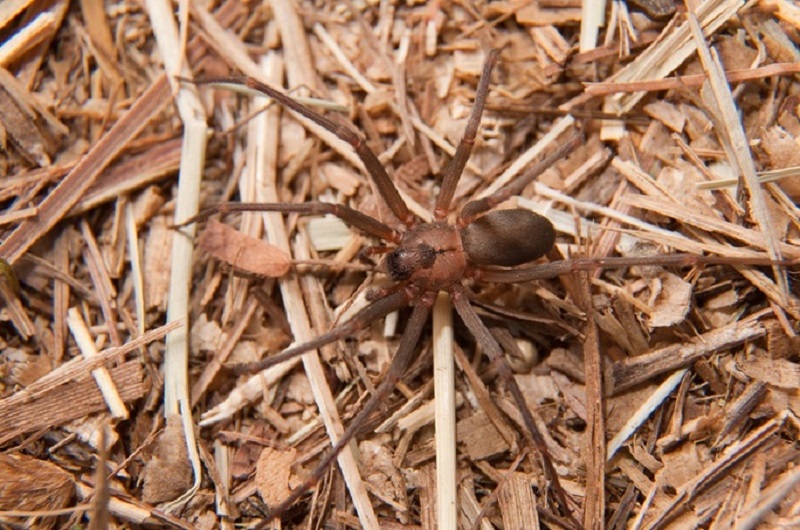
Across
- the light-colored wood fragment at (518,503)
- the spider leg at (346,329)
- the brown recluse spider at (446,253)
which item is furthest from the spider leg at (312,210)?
the light-colored wood fragment at (518,503)

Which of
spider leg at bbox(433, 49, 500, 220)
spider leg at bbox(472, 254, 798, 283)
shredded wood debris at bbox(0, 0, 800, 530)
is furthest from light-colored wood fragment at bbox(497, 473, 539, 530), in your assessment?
spider leg at bbox(433, 49, 500, 220)

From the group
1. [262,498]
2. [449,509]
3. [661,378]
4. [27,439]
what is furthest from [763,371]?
[27,439]

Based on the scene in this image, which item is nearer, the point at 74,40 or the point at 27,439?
the point at 27,439

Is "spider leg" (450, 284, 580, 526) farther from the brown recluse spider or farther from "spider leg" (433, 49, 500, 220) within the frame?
"spider leg" (433, 49, 500, 220)

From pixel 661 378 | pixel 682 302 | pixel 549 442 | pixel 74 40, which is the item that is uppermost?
pixel 74 40

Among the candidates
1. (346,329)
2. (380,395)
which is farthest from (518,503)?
(346,329)

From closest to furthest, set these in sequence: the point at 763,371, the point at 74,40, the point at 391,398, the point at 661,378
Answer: the point at 763,371, the point at 661,378, the point at 391,398, the point at 74,40

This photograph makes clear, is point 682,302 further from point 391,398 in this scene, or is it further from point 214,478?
point 214,478
